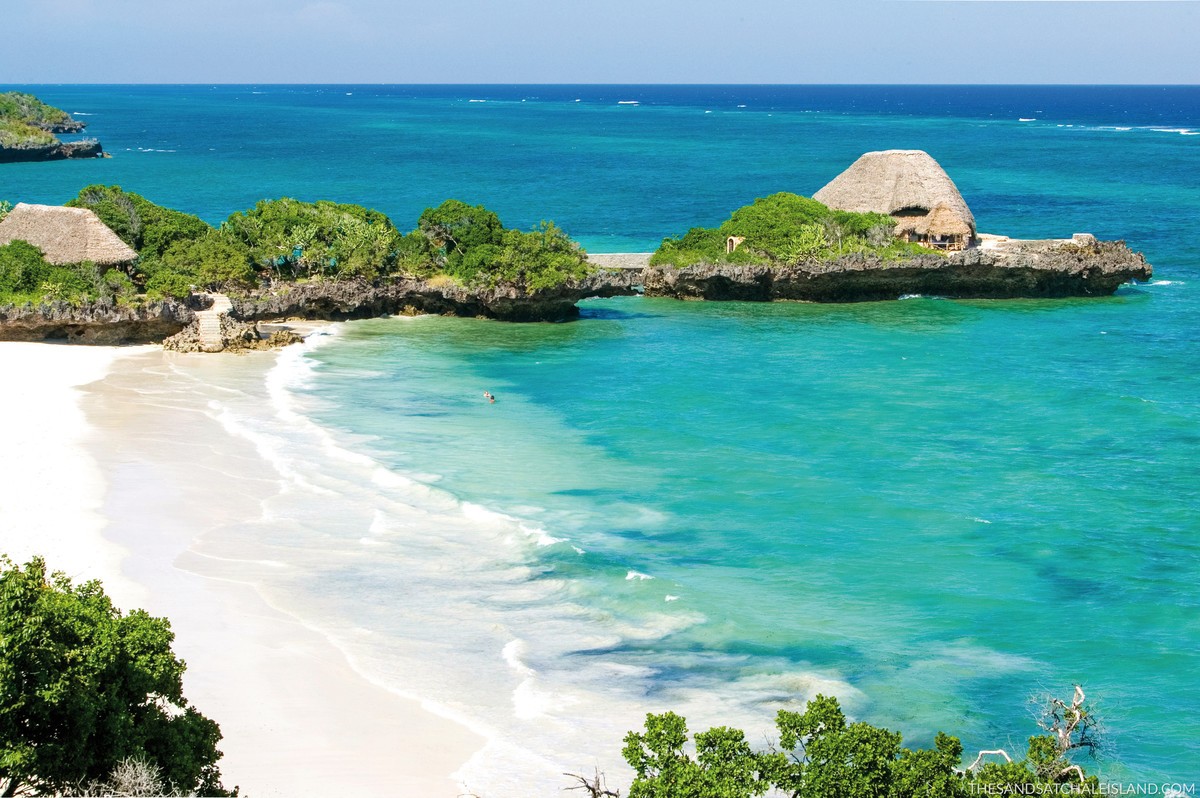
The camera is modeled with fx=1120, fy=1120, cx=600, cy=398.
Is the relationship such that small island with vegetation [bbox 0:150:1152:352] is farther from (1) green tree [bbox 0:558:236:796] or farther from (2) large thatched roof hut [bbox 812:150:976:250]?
(1) green tree [bbox 0:558:236:796]

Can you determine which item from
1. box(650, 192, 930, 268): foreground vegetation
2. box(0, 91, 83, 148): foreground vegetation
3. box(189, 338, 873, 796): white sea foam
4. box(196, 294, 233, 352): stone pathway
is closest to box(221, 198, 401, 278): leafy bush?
box(196, 294, 233, 352): stone pathway

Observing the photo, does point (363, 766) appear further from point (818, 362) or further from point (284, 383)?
point (818, 362)

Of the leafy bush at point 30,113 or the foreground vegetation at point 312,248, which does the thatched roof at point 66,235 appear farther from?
the leafy bush at point 30,113

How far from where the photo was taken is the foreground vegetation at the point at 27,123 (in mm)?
117500

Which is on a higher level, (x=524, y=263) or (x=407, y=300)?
(x=524, y=263)

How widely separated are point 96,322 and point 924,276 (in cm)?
3476

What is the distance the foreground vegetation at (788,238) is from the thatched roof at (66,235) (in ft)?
75.4

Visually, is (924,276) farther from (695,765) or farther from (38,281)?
(695,765)

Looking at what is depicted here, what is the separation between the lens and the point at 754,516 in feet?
84.2

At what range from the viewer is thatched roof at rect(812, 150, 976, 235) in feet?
182

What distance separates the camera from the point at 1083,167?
10862cm

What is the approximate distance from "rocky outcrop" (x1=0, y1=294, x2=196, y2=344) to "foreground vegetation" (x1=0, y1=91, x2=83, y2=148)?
90.9m

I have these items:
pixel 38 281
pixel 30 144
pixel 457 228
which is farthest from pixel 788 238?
pixel 30 144

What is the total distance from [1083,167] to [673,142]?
5624 cm
